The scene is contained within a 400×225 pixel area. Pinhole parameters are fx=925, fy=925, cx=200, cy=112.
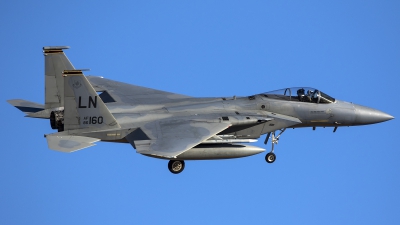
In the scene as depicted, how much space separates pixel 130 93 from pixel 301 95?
7072 millimetres

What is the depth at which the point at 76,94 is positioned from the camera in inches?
1198

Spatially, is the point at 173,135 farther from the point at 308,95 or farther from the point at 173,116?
the point at 308,95

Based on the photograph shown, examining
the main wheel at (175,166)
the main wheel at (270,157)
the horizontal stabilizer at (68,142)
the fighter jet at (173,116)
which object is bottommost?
the main wheel at (175,166)

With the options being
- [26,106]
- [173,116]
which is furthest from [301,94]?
[26,106]

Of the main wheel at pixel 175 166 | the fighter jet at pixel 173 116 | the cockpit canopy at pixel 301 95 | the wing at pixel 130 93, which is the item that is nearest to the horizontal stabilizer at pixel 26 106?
the fighter jet at pixel 173 116

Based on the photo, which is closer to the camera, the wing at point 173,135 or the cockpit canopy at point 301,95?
the wing at point 173,135

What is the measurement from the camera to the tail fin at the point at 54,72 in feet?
109

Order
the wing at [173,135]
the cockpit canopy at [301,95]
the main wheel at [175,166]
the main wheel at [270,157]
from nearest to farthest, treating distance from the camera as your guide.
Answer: the wing at [173,135] < the main wheel at [175,166] < the main wheel at [270,157] < the cockpit canopy at [301,95]

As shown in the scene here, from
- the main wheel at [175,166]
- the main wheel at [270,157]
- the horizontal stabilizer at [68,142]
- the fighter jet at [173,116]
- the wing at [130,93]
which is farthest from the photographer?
the wing at [130,93]

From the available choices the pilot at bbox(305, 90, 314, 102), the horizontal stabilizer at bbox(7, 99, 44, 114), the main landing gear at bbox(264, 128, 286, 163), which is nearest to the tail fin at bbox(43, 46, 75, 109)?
the horizontal stabilizer at bbox(7, 99, 44, 114)

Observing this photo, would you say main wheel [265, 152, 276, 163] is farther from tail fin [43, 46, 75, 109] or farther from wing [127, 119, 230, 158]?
tail fin [43, 46, 75, 109]

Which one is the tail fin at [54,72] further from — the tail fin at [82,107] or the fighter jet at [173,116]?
the tail fin at [82,107]

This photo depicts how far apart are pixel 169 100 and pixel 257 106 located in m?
3.47

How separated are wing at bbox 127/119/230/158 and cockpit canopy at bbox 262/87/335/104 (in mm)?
3260
